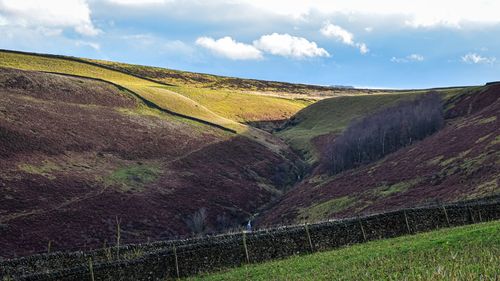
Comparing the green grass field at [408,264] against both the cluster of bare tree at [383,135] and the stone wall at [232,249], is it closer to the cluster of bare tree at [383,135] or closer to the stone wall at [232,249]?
the stone wall at [232,249]

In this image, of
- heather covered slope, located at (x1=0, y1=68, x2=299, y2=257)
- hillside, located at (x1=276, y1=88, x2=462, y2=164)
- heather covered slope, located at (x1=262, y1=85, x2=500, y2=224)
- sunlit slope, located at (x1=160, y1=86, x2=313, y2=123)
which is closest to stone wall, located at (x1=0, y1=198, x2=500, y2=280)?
heather covered slope, located at (x1=262, y1=85, x2=500, y2=224)

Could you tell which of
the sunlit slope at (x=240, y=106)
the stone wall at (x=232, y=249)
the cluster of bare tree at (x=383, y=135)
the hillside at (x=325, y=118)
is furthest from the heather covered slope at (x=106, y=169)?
the sunlit slope at (x=240, y=106)

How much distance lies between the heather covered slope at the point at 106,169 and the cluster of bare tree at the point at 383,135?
12.8 meters

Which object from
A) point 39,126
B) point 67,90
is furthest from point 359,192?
point 67,90

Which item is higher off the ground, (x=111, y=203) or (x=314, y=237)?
(x=314, y=237)

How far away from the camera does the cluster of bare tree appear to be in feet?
345

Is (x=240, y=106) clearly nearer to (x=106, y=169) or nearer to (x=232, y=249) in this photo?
(x=106, y=169)

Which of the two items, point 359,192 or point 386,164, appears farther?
point 386,164

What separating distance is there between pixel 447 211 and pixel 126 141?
7580 cm

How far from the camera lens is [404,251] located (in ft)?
75.0

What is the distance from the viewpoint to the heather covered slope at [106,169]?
6438 centimetres

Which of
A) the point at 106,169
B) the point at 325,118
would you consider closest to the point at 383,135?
the point at 325,118

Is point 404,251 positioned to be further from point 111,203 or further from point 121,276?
point 111,203

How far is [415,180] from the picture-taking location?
68500 millimetres
